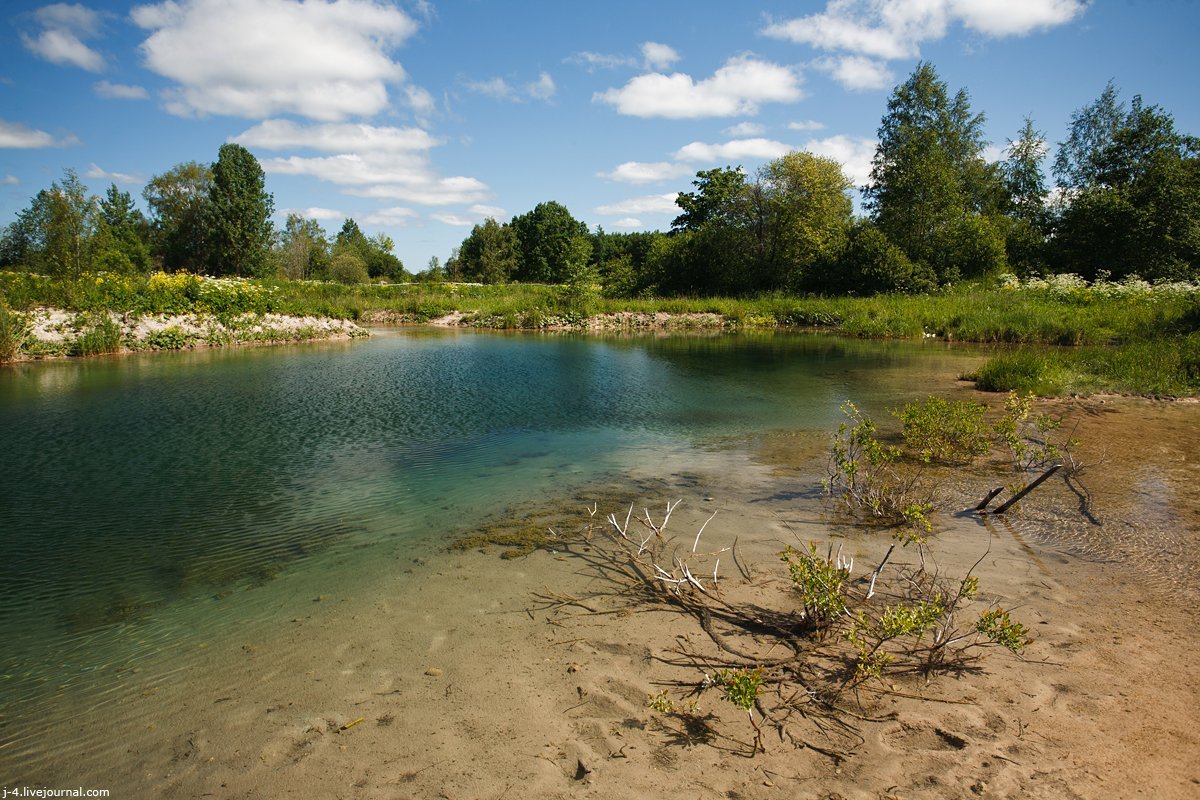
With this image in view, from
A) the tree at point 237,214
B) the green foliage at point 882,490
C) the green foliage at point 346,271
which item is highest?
the tree at point 237,214

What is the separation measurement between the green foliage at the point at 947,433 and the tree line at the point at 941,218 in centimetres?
3313

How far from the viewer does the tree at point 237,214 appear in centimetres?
6384

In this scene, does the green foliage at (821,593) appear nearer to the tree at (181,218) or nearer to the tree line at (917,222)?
the tree line at (917,222)

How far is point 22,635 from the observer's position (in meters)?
4.93

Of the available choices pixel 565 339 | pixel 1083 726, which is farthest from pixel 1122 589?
pixel 565 339

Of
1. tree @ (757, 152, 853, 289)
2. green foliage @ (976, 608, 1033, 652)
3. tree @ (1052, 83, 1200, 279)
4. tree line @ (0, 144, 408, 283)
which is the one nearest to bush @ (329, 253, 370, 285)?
tree line @ (0, 144, 408, 283)

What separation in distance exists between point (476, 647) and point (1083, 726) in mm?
3918

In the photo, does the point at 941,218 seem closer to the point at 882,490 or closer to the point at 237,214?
the point at 882,490

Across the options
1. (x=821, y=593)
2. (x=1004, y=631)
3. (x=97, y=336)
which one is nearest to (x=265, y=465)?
(x=821, y=593)

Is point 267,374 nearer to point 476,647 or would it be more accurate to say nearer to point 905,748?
point 476,647

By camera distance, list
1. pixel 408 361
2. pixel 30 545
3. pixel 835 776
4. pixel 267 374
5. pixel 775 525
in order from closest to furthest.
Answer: pixel 835 776
pixel 30 545
pixel 775 525
pixel 267 374
pixel 408 361

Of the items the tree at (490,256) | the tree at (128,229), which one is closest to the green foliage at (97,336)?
the tree at (128,229)

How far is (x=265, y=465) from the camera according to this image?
9547 mm

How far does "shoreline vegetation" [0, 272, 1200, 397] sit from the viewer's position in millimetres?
16203
